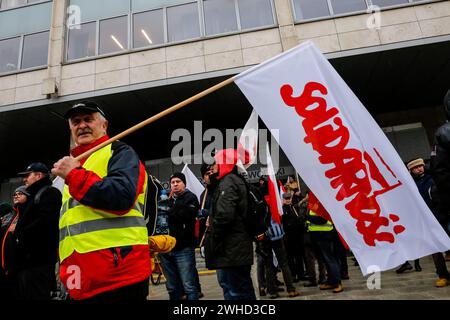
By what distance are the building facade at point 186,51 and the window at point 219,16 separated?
0.04 m

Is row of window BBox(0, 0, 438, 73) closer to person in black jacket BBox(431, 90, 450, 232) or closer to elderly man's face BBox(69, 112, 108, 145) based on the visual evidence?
person in black jacket BBox(431, 90, 450, 232)

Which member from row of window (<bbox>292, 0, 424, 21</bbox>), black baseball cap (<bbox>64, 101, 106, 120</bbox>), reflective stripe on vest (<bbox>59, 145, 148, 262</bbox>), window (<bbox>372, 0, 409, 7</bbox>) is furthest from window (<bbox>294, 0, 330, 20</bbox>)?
reflective stripe on vest (<bbox>59, 145, 148, 262</bbox>)

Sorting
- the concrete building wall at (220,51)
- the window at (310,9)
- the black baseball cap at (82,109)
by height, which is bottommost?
the black baseball cap at (82,109)

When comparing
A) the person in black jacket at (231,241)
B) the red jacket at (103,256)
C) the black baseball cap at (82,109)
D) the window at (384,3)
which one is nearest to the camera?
the red jacket at (103,256)

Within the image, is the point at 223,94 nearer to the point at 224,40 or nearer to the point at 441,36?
the point at 224,40

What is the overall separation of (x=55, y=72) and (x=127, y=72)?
279cm

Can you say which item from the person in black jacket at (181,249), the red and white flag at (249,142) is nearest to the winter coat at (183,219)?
the person in black jacket at (181,249)

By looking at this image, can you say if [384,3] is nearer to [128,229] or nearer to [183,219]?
[183,219]

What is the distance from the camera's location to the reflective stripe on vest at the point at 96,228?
5.17 feet

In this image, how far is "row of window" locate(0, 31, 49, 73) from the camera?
12.0 m

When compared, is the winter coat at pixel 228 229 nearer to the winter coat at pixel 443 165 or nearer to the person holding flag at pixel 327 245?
the winter coat at pixel 443 165

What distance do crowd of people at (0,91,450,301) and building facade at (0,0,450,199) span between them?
6545 mm
